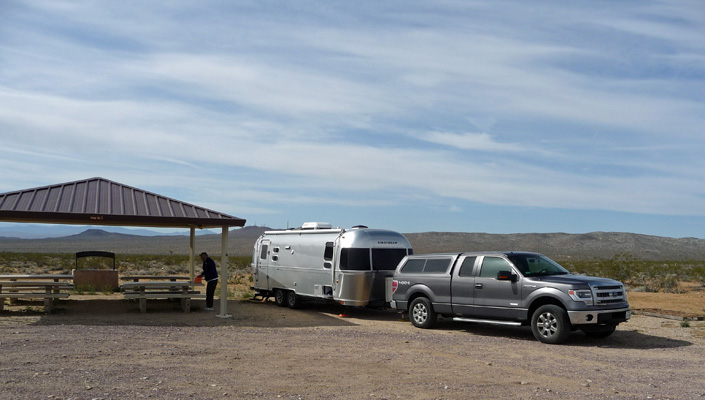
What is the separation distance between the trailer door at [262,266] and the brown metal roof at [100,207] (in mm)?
3853

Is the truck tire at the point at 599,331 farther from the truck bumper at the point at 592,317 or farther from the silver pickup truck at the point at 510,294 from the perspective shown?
the truck bumper at the point at 592,317

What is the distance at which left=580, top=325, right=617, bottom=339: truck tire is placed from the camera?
12.6 m

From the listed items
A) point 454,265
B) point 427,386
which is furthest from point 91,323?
point 427,386

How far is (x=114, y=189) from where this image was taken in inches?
666

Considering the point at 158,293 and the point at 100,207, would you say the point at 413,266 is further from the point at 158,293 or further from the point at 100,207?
the point at 100,207

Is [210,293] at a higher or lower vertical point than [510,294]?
lower

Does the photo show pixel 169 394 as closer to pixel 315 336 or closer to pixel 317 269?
pixel 315 336

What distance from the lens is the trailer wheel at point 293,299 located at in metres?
18.7

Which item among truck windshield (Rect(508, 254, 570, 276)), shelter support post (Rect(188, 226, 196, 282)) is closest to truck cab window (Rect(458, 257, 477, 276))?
truck windshield (Rect(508, 254, 570, 276))

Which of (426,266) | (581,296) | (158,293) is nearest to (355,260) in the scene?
(426,266)

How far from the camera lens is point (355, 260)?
53.9ft

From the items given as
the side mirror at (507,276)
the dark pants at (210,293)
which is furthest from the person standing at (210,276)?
the side mirror at (507,276)

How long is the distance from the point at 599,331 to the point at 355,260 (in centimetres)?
606

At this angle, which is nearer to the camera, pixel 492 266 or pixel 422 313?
pixel 492 266
